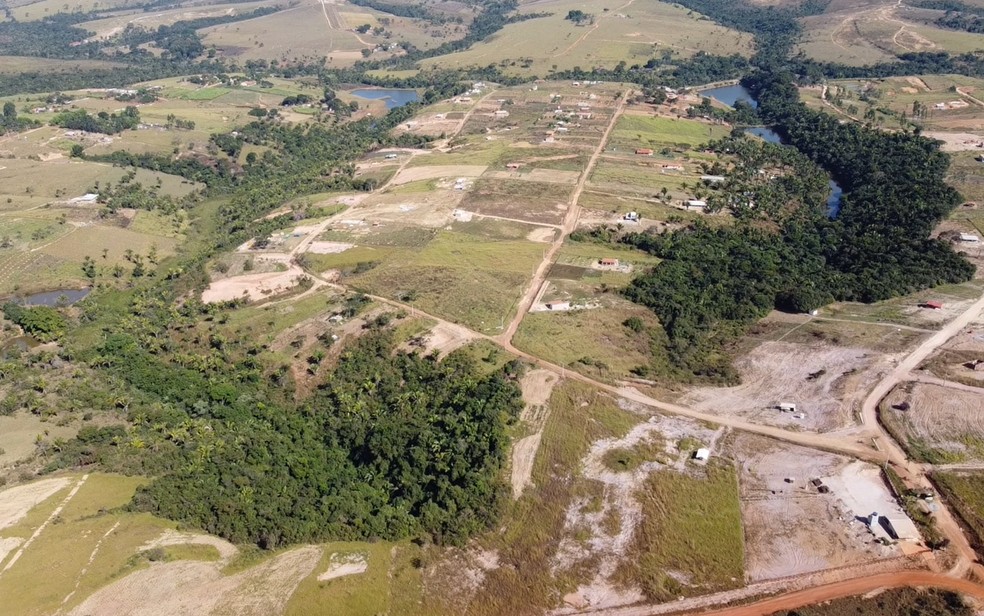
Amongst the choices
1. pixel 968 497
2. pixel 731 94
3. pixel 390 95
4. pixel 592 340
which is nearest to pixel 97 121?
pixel 390 95

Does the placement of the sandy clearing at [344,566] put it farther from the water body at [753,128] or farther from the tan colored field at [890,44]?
the tan colored field at [890,44]

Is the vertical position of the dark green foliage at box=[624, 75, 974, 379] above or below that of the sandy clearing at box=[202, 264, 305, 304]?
below

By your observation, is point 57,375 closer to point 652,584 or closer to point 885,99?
point 652,584

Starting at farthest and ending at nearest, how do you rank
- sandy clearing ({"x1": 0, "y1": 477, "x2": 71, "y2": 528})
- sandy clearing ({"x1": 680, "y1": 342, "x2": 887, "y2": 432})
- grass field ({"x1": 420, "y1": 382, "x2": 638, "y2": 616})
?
sandy clearing ({"x1": 680, "y1": 342, "x2": 887, "y2": 432}), sandy clearing ({"x1": 0, "y1": 477, "x2": 71, "y2": 528}), grass field ({"x1": 420, "y1": 382, "x2": 638, "y2": 616})

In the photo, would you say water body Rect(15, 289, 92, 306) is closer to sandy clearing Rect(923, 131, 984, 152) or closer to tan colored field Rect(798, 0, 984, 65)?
sandy clearing Rect(923, 131, 984, 152)

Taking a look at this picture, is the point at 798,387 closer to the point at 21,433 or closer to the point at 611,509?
the point at 611,509

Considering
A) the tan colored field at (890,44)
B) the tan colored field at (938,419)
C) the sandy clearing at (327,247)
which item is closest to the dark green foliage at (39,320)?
the sandy clearing at (327,247)

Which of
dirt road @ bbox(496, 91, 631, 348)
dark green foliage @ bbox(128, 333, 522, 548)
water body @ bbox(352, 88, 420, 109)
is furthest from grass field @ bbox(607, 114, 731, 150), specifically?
dark green foliage @ bbox(128, 333, 522, 548)
